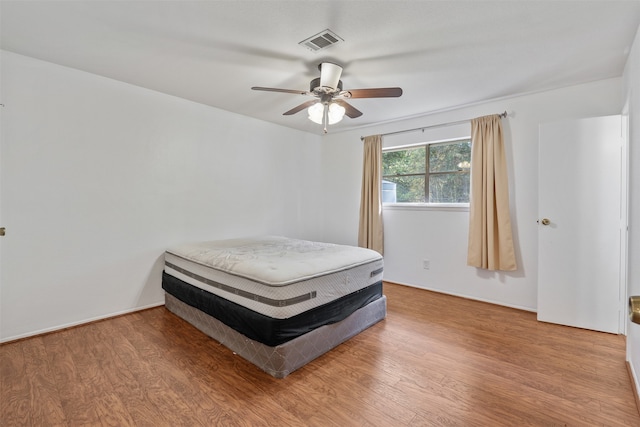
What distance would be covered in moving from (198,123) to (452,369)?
3.65 metres

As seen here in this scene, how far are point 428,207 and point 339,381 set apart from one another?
2.75 m

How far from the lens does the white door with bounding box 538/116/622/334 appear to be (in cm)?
267

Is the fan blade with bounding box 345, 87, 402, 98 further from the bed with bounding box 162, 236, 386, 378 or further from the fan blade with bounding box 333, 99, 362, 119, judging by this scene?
the bed with bounding box 162, 236, 386, 378

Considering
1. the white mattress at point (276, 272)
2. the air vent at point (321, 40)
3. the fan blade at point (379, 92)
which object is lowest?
the white mattress at point (276, 272)

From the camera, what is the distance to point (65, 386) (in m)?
1.91

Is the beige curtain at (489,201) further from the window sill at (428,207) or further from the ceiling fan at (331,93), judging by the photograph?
the ceiling fan at (331,93)

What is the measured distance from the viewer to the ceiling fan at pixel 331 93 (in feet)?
8.07

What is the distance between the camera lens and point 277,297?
6.66 ft

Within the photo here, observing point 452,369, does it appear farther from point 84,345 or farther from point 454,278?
point 84,345

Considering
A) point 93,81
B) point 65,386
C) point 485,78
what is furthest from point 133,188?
point 485,78

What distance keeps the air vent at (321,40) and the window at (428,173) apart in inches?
93.0

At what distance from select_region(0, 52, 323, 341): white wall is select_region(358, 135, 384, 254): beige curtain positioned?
1745 millimetres

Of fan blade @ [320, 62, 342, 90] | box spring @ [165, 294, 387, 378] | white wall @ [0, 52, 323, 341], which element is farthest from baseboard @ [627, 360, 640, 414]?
white wall @ [0, 52, 323, 341]

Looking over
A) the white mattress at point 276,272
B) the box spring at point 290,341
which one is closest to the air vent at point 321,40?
the white mattress at point 276,272
